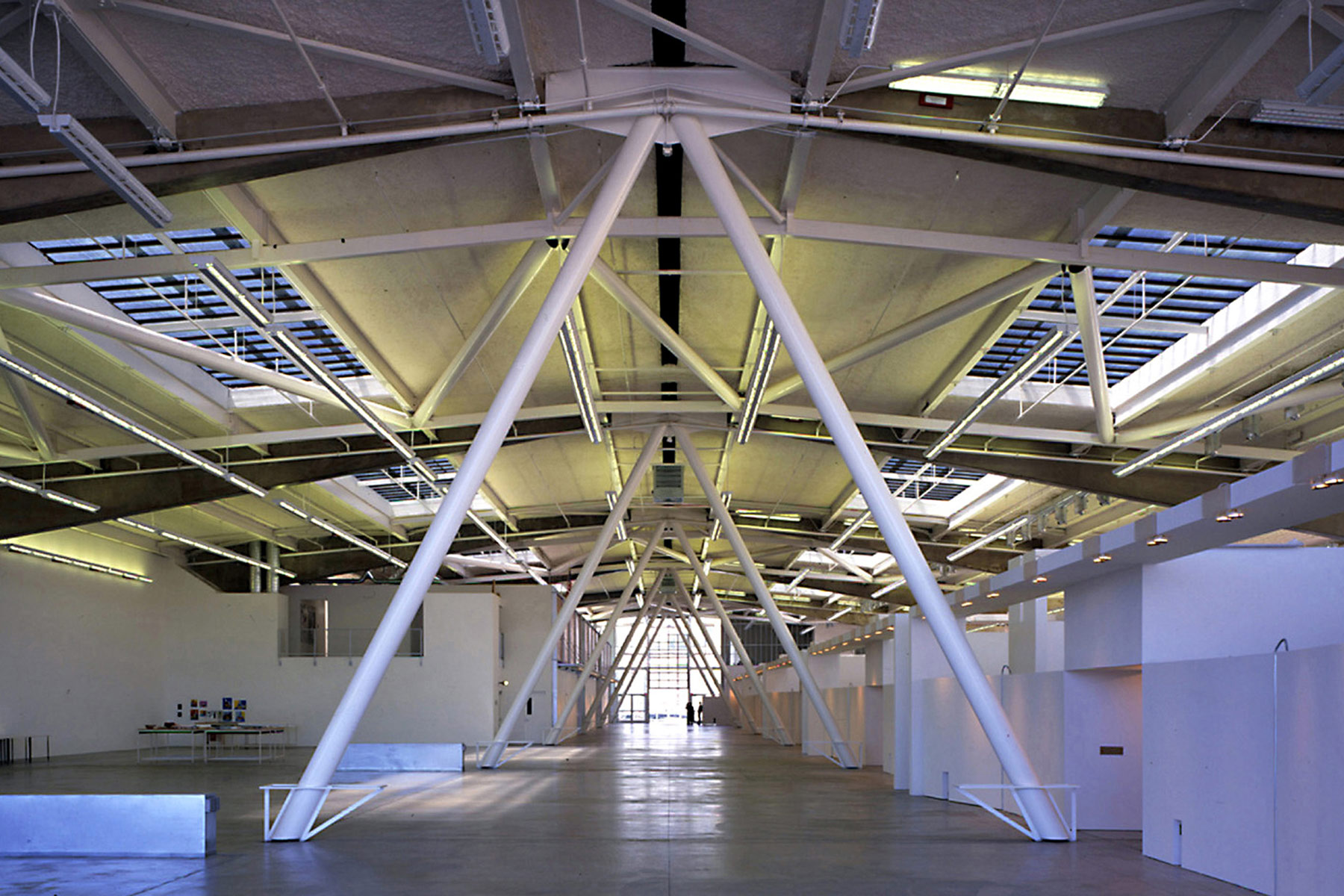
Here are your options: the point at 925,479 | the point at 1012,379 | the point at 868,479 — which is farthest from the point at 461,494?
the point at 925,479

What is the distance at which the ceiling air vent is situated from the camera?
3647cm

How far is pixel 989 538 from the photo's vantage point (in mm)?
37625

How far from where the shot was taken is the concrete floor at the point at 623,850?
11.7 metres

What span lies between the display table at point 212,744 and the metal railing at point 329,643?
3.15 meters

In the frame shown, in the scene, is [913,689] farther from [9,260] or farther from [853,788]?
[9,260]

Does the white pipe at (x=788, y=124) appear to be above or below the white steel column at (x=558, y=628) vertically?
above

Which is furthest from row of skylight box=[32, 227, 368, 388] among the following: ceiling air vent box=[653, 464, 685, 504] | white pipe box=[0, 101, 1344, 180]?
ceiling air vent box=[653, 464, 685, 504]

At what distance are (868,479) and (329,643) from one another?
33068mm

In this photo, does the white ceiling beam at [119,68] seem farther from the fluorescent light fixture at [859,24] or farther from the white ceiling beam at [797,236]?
the fluorescent light fixture at [859,24]

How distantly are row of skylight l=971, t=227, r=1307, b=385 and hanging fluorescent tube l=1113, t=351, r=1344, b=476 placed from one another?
182 cm

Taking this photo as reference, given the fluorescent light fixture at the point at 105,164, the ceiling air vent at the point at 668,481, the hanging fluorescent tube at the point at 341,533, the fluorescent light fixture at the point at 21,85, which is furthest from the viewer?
the ceiling air vent at the point at 668,481

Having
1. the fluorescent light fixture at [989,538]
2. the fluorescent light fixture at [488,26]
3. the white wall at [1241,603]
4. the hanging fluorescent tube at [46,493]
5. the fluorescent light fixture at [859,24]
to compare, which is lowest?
the white wall at [1241,603]

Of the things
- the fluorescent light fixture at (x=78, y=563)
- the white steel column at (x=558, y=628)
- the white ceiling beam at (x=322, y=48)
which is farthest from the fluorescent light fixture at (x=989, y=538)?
the fluorescent light fixture at (x=78, y=563)

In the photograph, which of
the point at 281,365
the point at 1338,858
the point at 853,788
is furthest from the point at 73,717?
the point at 1338,858
